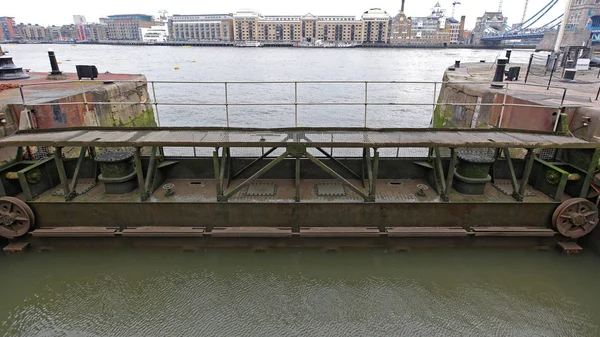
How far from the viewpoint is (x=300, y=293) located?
24.5 ft

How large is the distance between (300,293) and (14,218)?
7105 mm

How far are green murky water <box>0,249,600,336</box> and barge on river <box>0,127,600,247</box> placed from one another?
466mm

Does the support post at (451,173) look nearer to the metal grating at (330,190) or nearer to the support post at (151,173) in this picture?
the metal grating at (330,190)

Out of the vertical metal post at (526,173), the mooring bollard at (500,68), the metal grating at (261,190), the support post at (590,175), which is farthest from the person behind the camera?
the mooring bollard at (500,68)

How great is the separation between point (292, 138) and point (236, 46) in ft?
557

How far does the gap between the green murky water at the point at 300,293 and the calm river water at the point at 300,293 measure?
24 millimetres

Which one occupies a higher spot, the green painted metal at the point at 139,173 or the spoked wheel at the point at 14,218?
the green painted metal at the point at 139,173

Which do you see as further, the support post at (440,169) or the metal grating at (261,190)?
the metal grating at (261,190)

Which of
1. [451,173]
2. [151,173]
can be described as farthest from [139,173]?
[451,173]

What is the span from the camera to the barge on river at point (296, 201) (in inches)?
321

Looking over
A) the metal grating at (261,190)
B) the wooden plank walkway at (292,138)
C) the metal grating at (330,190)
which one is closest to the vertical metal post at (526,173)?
the wooden plank walkway at (292,138)

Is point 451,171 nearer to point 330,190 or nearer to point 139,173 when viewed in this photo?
point 330,190

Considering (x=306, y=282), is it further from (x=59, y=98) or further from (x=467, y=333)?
(x=59, y=98)

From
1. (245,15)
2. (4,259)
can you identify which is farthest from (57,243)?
(245,15)
